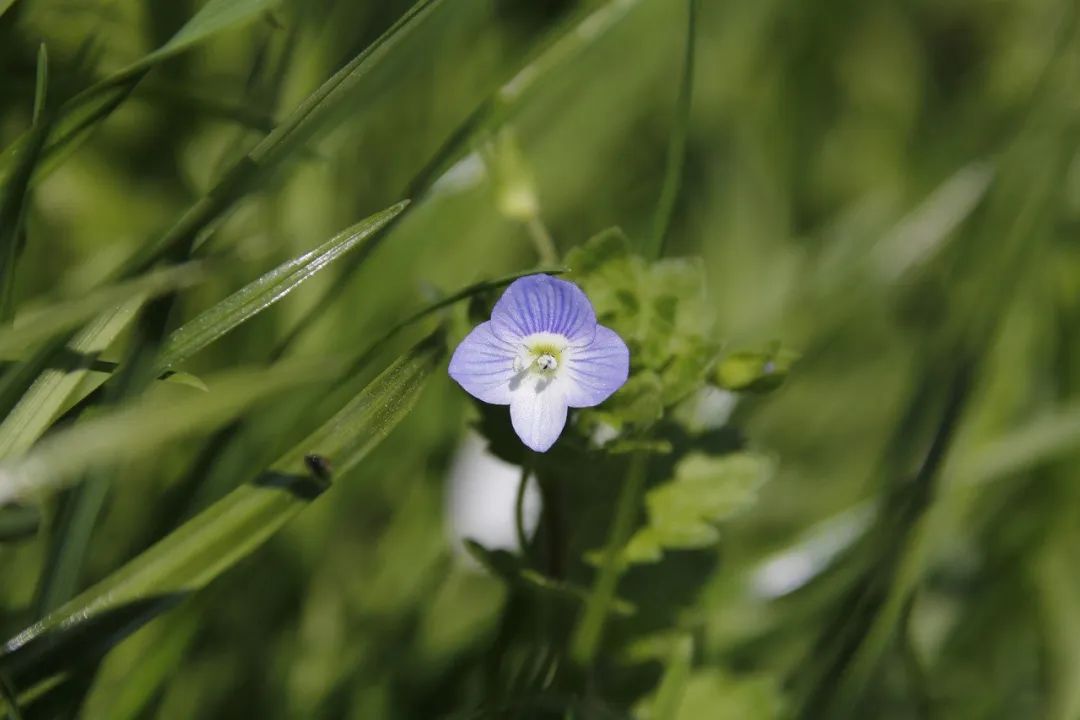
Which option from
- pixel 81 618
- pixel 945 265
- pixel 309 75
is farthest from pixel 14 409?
pixel 945 265

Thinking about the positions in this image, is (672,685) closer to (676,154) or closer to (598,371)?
(598,371)

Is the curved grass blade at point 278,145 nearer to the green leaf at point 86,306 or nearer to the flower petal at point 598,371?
the green leaf at point 86,306

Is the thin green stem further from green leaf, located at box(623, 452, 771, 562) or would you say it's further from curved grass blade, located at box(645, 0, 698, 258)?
curved grass blade, located at box(645, 0, 698, 258)

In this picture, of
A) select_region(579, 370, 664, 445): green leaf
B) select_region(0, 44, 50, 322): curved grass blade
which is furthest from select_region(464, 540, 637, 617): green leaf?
select_region(0, 44, 50, 322): curved grass blade

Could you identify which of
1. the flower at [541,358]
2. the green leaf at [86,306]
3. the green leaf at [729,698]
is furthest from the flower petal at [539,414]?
the green leaf at [729,698]

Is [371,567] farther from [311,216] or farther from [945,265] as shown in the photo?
[945,265]

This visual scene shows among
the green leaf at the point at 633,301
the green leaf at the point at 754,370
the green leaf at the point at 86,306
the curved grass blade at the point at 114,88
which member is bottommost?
the green leaf at the point at 86,306
